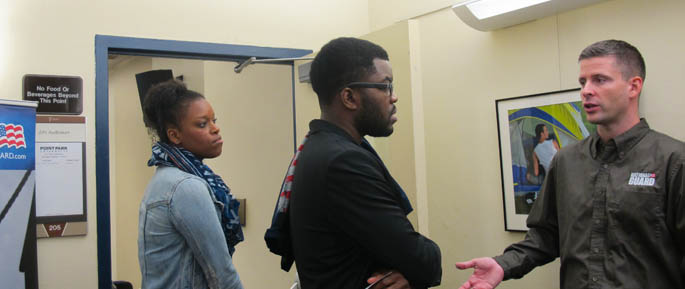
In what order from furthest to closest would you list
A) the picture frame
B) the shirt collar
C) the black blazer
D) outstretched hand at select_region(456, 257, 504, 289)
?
the picture frame → outstretched hand at select_region(456, 257, 504, 289) → the shirt collar → the black blazer

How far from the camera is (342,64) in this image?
143 centimetres

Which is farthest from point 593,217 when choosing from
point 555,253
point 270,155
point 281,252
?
point 270,155

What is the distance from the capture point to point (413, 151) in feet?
8.61

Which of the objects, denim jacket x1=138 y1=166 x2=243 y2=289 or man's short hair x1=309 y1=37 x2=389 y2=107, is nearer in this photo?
man's short hair x1=309 y1=37 x2=389 y2=107

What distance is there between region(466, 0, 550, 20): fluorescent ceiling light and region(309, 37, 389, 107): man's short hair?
1250 mm

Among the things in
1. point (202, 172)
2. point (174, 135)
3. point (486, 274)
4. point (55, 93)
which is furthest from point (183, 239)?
point (55, 93)

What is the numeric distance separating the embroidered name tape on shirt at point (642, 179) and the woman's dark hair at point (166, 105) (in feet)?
4.84

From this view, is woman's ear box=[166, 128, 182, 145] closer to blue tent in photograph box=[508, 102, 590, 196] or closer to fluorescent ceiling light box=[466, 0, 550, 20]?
fluorescent ceiling light box=[466, 0, 550, 20]

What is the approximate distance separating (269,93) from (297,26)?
2.31 ft

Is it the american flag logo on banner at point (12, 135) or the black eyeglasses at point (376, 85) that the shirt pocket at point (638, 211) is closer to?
the black eyeglasses at point (376, 85)

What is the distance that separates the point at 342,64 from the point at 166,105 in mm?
840

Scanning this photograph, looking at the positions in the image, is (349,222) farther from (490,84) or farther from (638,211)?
(490,84)

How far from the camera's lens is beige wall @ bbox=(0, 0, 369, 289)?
104 inches

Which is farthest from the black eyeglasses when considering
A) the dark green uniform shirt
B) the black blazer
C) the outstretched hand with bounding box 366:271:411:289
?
the dark green uniform shirt
